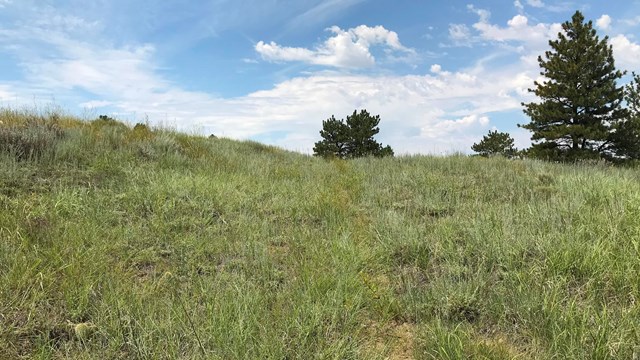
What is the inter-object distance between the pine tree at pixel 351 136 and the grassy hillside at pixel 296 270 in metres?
28.9

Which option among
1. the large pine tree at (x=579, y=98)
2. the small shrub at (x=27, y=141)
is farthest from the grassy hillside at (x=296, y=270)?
the large pine tree at (x=579, y=98)

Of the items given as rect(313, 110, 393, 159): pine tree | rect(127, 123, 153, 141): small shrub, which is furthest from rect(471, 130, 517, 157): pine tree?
rect(127, 123, 153, 141): small shrub

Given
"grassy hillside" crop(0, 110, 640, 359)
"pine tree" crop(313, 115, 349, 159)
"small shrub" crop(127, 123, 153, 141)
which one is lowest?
"grassy hillside" crop(0, 110, 640, 359)

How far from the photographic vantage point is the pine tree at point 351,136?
119 feet

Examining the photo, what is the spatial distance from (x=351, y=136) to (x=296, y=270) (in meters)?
33.1

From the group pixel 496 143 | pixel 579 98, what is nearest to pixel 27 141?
pixel 579 98

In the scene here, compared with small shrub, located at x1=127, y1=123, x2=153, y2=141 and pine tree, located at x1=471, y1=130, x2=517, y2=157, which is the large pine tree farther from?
small shrub, located at x1=127, y1=123, x2=153, y2=141

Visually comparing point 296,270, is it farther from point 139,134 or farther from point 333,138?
point 333,138

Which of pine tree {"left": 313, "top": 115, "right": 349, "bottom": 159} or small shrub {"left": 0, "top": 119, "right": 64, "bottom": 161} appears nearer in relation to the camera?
small shrub {"left": 0, "top": 119, "right": 64, "bottom": 161}

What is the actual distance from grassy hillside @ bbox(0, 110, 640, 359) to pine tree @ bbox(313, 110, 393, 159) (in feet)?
94.9

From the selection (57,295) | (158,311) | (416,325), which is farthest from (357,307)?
(57,295)

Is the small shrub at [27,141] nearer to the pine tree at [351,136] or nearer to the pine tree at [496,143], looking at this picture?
the pine tree at [351,136]

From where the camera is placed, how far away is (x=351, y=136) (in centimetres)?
3666

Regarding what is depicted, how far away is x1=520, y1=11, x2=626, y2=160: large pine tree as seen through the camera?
1023 inches
